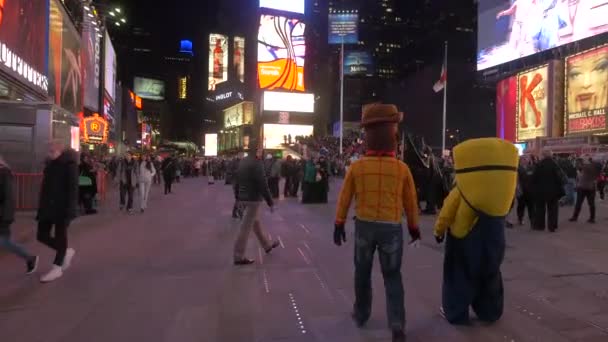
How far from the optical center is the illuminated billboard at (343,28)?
34.0m

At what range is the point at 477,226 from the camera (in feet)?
12.4

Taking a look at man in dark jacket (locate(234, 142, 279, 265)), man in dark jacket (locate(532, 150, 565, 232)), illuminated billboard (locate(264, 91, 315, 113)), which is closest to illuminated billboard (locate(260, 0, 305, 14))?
illuminated billboard (locate(264, 91, 315, 113))

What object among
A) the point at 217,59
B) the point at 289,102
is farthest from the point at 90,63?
the point at 217,59

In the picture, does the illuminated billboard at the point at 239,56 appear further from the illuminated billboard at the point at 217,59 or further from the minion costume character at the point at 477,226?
the minion costume character at the point at 477,226

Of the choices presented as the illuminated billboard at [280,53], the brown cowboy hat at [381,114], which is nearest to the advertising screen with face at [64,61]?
the brown cowboy hat at [381,114]

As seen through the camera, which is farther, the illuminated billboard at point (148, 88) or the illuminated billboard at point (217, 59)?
the illuminated billboard at point (148, 88)

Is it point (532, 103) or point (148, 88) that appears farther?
point (148, 88)

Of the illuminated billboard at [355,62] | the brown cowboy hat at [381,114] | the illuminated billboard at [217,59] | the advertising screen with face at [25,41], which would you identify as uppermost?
the illuminated billboard at [217,59]

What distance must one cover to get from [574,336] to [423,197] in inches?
337

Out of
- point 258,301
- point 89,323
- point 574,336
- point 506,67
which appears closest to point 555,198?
point 574,336

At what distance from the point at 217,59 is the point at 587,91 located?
2989 inches

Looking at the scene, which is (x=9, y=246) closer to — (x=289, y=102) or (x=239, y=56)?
(x=289, y=102)

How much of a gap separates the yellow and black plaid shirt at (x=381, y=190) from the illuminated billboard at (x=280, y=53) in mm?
65159

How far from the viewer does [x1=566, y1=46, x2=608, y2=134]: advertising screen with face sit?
31.2 meters
